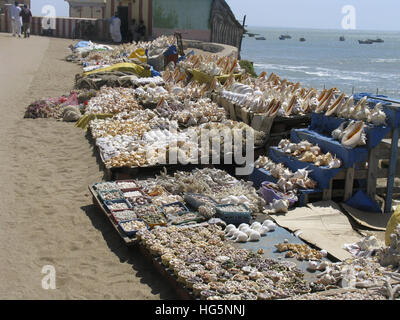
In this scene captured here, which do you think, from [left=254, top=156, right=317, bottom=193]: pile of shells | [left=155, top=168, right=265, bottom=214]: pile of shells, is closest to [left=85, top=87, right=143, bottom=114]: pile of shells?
[left=155, top=168, right=265, bottom=214]: pile of shells

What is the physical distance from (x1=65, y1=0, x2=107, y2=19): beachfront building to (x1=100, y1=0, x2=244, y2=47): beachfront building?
20.1 metres

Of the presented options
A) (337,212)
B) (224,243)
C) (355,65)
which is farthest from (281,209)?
(355,65)

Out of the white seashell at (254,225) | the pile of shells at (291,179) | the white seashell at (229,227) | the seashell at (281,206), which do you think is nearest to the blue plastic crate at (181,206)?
the white seashell at (229,227)

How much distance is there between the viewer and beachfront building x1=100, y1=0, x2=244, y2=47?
2666 cm

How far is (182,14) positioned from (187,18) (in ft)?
1.02

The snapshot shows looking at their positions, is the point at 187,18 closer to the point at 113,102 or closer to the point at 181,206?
the point at 113,102

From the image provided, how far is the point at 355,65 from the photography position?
217 ft

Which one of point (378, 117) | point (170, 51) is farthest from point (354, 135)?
point (170, 51)

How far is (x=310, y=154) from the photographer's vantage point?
6.79 meters

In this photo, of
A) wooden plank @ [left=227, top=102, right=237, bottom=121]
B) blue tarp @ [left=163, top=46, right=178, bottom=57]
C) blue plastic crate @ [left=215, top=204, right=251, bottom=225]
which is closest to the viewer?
blue plastic crate @ [left=215, top=204, right=251, bottom=225]

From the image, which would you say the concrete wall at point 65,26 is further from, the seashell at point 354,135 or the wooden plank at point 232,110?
the seashell at point 354,135

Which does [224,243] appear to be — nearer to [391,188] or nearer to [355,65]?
[391,188]

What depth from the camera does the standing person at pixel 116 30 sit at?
2594cm

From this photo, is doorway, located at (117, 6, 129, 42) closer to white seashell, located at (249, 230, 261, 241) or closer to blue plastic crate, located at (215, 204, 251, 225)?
blue plastic crate, located at (215, 204, 251, 225)
